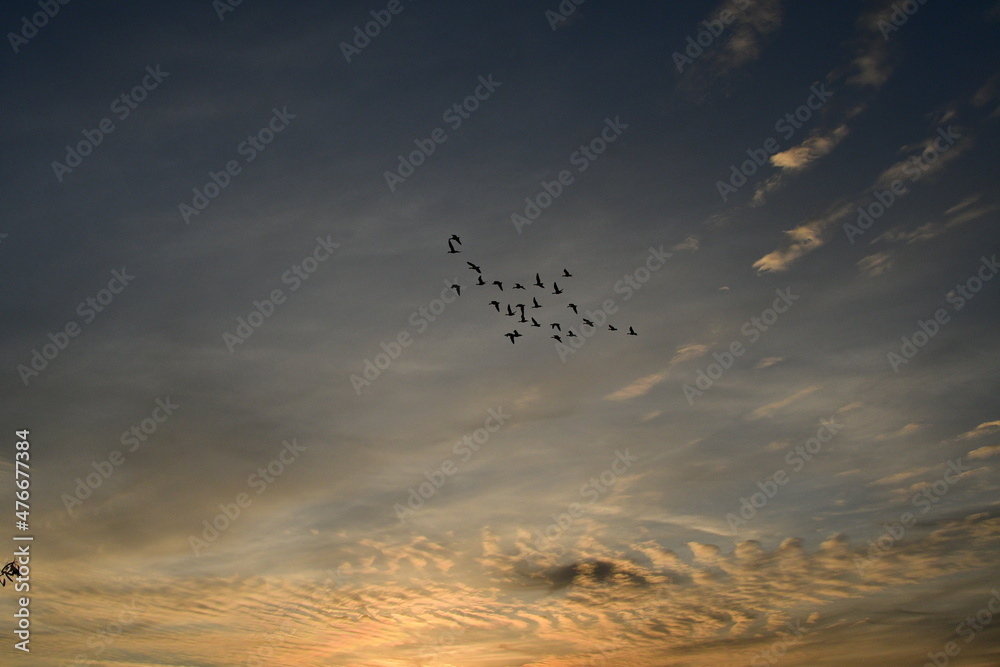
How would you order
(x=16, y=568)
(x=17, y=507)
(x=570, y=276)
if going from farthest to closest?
(x=570, y=276), (x=17, y=507), (x=16, y=568)

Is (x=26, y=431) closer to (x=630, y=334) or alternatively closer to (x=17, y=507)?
(x=17, y=507)

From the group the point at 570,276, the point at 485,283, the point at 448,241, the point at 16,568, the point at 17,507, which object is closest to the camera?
the point at 16,568

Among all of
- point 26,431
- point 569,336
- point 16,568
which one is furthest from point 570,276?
point 16,568

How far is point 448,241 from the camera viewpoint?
2746 inches

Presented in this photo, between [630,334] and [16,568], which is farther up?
[630,334]

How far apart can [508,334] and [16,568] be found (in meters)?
56.8

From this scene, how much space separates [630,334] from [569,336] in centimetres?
778

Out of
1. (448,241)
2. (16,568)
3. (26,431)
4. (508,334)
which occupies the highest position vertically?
(448,241)

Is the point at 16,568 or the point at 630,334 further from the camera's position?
the point at 630,334

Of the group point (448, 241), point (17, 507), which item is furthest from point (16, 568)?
point (448, 241)

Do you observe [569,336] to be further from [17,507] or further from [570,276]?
[17,507]

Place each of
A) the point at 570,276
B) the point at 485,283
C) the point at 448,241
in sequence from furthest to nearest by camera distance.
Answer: the point at 570,276, the point at 485,283, the point at 448,241

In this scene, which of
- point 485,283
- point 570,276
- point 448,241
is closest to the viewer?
point 448,241

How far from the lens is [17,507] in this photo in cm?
4466
